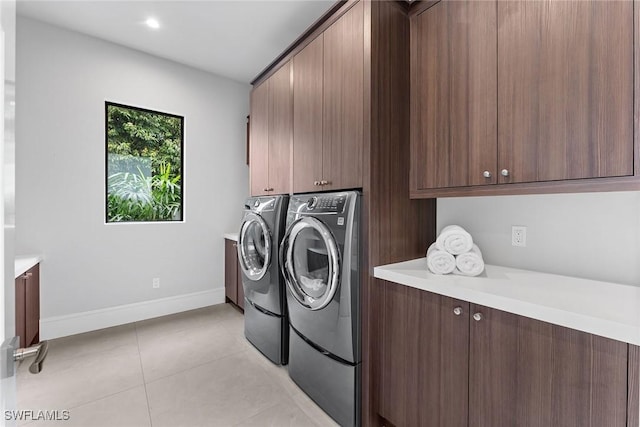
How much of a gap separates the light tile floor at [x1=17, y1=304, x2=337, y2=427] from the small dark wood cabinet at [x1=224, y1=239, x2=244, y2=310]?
0.50 metres

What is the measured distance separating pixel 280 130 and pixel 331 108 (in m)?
0.70

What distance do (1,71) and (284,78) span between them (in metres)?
2.04

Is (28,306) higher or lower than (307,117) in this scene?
lower

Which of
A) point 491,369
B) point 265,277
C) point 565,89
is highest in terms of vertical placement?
point 565,89

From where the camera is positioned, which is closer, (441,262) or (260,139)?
(441,262)

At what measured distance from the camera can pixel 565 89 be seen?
3.84ft

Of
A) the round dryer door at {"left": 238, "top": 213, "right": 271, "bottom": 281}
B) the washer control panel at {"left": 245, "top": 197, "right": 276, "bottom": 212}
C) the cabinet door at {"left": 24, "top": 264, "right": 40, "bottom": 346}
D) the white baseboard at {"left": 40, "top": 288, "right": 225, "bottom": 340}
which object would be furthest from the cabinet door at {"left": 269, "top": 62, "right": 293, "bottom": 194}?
the cabinet door at {"left": 24, "top": 264, "right": 40, "bottom": 346}

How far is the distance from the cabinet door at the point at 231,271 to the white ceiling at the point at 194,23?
2.07 meters

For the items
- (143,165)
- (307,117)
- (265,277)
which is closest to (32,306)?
(143,165)

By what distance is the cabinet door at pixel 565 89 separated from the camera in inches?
41.4

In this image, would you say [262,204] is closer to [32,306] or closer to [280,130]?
[280,130]

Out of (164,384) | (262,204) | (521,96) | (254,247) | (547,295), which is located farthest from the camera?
(254,247)

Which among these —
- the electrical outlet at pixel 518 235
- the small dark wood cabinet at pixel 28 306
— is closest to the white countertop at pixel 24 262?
the small dark wood cabinet at pixel 28 306

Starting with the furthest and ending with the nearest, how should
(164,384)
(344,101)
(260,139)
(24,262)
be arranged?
(260,139) → (24,262) → (164,384) → (344,101)
